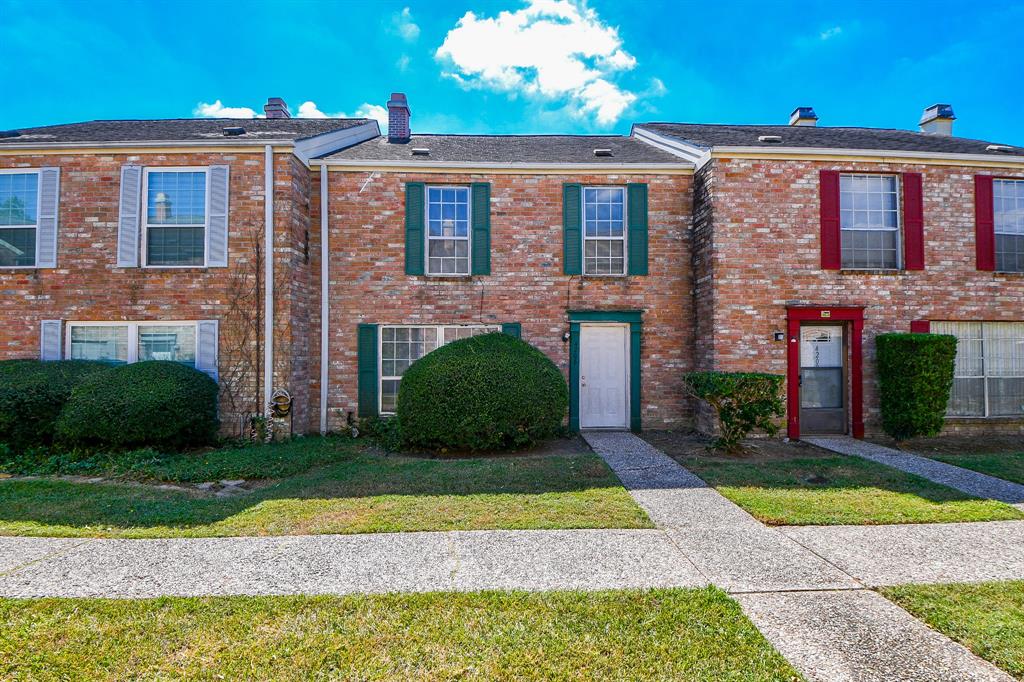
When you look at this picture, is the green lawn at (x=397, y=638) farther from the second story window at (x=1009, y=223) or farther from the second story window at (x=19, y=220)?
the second story window at (x=1009, y=223)

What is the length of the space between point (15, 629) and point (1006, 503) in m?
8.72

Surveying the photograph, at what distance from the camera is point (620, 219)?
10.1 meters

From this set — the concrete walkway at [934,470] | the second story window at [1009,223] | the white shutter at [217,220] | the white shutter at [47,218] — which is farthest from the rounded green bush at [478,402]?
the second story window at [1009,223]

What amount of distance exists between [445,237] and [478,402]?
12.6 feet

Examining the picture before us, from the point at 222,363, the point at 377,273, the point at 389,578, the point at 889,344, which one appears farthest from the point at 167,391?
the point at 889,344

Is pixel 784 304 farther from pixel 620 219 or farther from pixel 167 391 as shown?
pixel 167 391

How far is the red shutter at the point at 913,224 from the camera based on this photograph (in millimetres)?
9477

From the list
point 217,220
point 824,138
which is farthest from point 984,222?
point 217,220

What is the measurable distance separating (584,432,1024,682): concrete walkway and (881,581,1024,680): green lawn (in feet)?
0.31

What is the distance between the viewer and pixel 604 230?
33.2 ft

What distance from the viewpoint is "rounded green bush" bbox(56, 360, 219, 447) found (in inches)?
298

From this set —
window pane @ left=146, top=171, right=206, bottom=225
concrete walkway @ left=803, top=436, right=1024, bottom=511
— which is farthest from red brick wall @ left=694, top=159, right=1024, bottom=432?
window pane @ left=146, top=171, right=206, bottom=225

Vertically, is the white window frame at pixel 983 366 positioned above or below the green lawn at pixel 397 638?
above

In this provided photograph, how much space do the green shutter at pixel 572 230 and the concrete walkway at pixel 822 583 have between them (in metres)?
5.09
